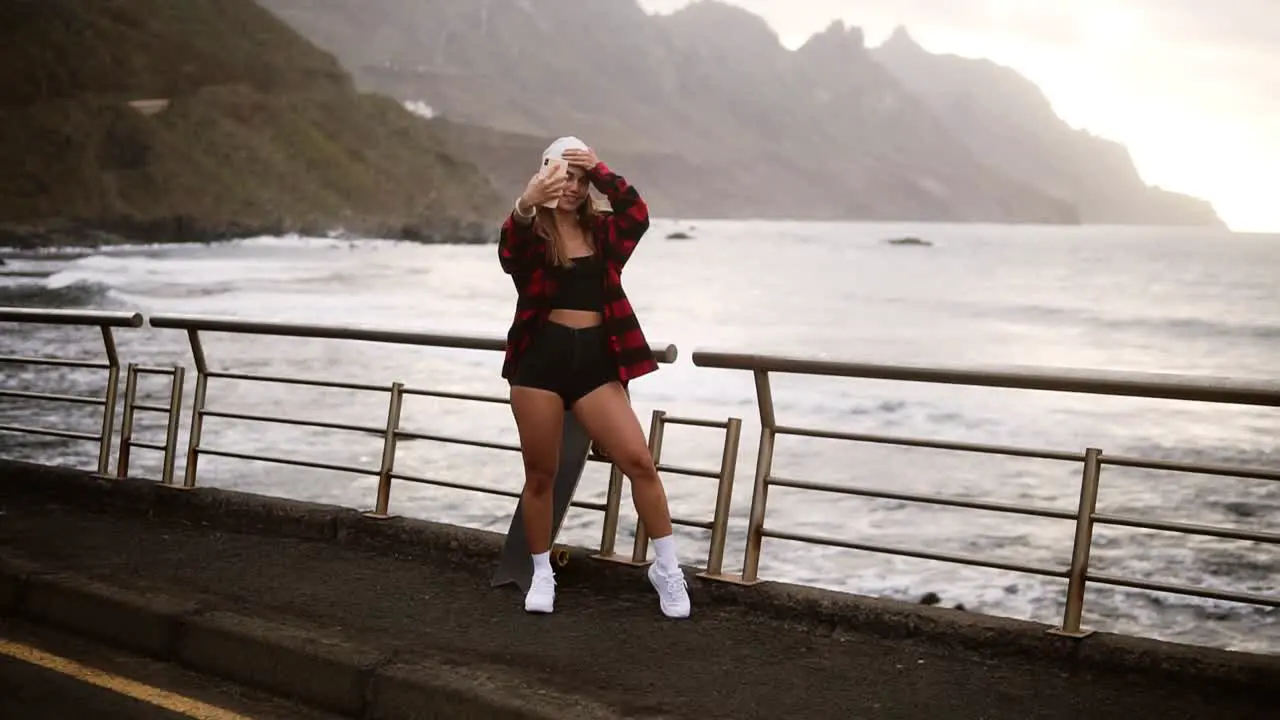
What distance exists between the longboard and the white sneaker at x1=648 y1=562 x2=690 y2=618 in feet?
1.64

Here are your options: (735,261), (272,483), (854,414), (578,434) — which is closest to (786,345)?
(854,414)

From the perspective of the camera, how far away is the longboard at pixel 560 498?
5.37 meters

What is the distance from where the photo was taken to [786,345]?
4812 cm

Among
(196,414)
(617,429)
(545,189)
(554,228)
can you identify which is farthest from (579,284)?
(196,414)

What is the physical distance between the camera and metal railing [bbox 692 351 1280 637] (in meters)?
4.30

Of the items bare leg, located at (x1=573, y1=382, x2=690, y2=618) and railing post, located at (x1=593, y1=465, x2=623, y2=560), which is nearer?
bare leg, located at (x1=573, y1=382, x2=690, y2=618)

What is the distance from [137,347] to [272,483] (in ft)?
41.5

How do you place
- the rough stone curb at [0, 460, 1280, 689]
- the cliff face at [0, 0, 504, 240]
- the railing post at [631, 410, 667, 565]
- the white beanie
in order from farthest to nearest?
the cliff face at [0, 0, 504, 240] → the railing post at [631, 410, 667, 565] → the white beanie → the rough stone curb at [0, 460, 1280, 689]

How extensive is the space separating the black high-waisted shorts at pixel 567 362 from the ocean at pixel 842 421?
2.01ft

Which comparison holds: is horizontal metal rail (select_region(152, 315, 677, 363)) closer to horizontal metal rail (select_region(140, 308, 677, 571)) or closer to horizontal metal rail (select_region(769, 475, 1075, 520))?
horizontal metal rail (select_region(140, 308, 677, 571))

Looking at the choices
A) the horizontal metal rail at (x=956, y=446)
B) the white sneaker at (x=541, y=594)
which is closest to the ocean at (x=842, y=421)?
the horizontal metal rail at (x=956, y=446)

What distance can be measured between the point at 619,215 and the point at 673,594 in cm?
148

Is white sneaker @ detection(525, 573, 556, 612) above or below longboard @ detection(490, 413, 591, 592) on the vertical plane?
below

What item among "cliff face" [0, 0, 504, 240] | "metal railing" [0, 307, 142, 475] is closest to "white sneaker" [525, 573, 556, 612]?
"metal railing" [0, 307, 142, 475]
